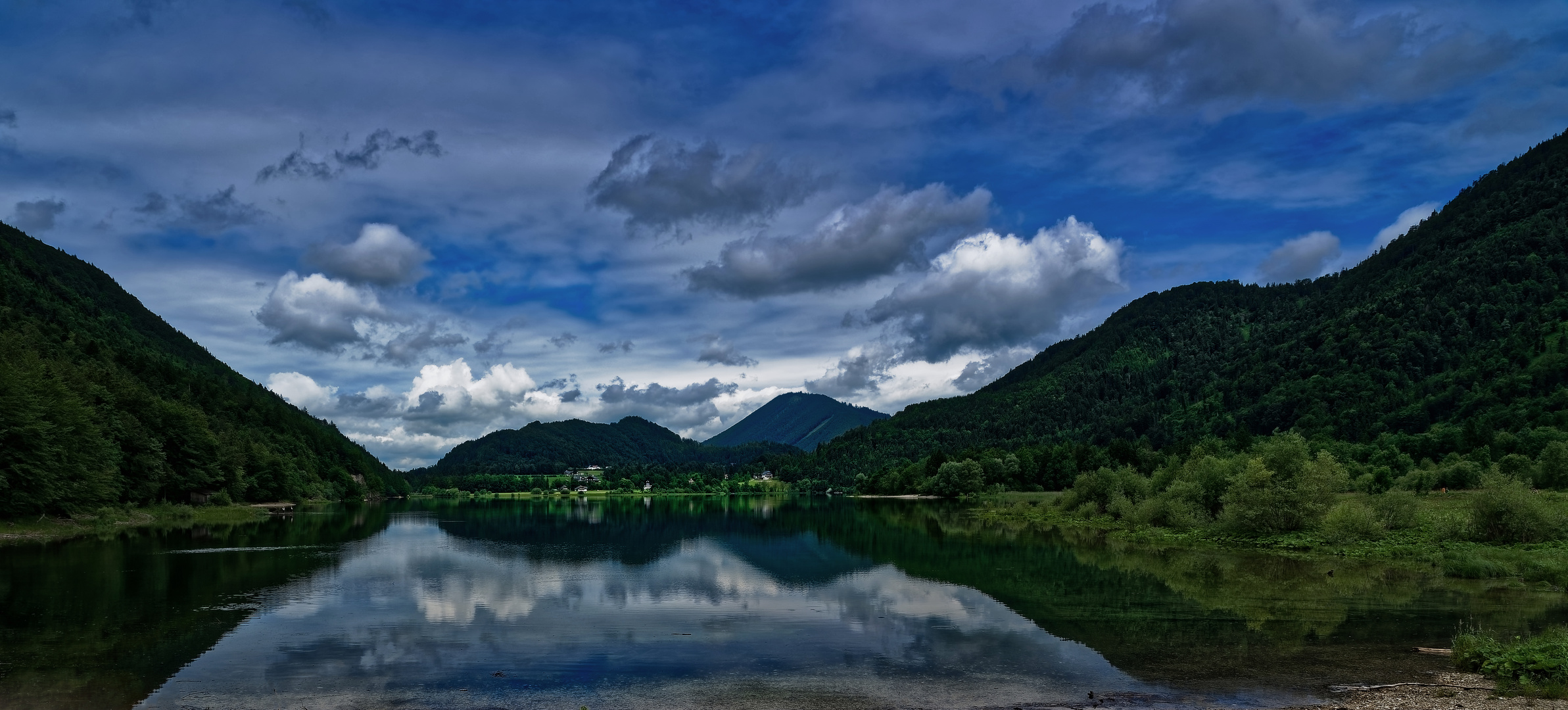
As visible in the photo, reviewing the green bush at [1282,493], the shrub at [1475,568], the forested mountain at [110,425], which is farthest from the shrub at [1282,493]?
the forested mountain at [110,425]

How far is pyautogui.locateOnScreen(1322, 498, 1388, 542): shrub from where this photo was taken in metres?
59.5

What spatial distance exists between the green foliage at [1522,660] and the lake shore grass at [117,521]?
2982 inches

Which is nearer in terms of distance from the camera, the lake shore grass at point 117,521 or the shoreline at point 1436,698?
the shoreline at point 1436,698

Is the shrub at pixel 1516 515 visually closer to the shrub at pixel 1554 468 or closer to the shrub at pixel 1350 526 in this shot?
the shrub at pixel 1350 526

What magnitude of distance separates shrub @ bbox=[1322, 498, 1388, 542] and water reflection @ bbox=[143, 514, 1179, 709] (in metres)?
31.8

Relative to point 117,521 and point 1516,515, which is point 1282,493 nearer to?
point 1516,515

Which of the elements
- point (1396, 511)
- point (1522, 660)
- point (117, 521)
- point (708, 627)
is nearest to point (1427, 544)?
point (1396, 511)

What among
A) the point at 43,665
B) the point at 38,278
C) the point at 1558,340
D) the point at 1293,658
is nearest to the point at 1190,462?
the point at 1293,658

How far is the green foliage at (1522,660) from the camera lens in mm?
21562

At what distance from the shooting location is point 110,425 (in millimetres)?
83500

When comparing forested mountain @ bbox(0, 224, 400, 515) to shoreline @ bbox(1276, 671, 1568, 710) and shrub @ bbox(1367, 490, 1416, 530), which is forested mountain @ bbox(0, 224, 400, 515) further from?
shrub @ bbox(1367, 490, 1416, 530)

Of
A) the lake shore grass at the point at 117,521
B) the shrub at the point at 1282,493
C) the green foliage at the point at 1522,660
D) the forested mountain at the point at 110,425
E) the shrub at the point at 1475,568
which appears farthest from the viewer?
the shrub at the point at 1282,493

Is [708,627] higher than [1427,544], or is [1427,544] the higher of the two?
[1427,544]

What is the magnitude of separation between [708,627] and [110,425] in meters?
79.1
